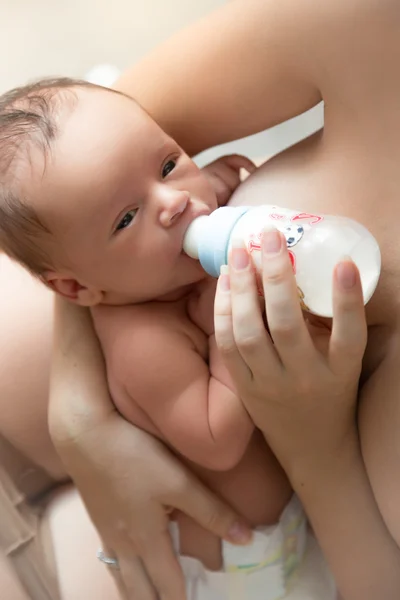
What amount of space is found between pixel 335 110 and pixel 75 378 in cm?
42

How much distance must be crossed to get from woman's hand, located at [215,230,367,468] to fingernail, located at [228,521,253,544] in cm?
15

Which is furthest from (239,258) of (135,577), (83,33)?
(83,33)

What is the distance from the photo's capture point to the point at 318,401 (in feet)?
2.11

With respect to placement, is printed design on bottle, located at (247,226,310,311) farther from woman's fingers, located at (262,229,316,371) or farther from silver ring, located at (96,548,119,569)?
silver ring, located at (96,548,119,569)

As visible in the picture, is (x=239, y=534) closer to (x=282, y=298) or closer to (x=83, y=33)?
(x=282, y=298)

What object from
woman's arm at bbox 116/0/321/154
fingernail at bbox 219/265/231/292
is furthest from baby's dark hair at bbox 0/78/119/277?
fingernail at bbox 219/265/231/292

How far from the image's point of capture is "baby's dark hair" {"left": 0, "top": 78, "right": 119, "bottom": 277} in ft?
2.20

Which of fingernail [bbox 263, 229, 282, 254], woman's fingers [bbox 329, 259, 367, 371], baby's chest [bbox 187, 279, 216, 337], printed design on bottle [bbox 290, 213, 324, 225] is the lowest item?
baby's chest [bbox 187, 279, 216, 337]

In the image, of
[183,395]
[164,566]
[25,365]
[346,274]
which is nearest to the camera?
[346,274]

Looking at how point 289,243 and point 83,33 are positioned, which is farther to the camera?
point 83,33

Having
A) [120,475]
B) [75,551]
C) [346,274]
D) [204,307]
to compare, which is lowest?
[75,551]

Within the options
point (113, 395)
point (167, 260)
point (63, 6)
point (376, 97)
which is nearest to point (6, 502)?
point (113, 395)

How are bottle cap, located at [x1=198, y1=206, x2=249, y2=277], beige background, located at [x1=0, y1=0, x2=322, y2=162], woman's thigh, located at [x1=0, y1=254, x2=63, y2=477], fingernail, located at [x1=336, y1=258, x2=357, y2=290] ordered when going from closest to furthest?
fingernail, located at [x1=336, y1=258, x2=357, y2=290], bottle cap, located at [x1=198, y1=206, x2=249, y2=277], woman's thigh, located at [x1=0, y1=254, x2=63, y2=477], beige background, located at [x1=0, y1=0, x2=322, y2=162]

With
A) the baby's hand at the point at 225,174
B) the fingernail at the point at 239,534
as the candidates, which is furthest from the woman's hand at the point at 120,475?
the baby's hand at the point at 225,174
